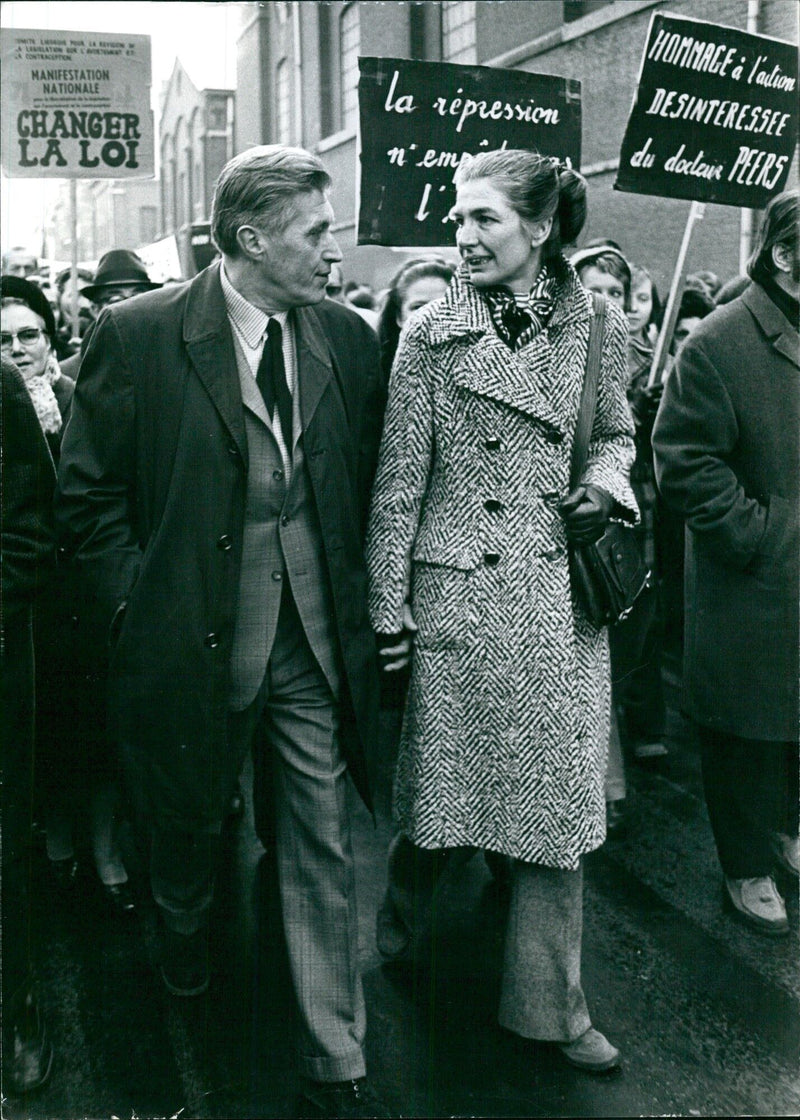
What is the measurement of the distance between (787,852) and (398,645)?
6.12ft

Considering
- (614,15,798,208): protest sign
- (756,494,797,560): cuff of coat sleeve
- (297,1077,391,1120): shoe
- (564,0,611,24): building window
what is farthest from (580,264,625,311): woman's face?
(564,0,611,24): building window

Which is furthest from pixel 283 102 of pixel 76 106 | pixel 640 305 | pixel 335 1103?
pixel 335 1103

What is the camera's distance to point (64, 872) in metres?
4.34

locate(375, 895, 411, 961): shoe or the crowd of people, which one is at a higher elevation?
the crowd of people

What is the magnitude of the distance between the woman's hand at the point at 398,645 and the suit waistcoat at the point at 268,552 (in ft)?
0.71

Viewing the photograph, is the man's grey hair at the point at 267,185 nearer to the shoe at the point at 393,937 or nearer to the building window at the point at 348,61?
the shoe at the point at 393,937

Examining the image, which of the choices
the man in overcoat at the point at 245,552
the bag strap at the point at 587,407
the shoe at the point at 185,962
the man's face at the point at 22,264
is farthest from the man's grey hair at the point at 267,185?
the man's face at the point at 22,264

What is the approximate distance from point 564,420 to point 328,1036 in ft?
5.23

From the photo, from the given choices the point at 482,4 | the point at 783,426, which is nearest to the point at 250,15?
the point at 482,4

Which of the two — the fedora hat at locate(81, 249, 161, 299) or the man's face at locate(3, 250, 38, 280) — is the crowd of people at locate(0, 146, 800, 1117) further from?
the man's face at locate(3, 250, 38, 280)

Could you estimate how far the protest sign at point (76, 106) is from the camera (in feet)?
21.4

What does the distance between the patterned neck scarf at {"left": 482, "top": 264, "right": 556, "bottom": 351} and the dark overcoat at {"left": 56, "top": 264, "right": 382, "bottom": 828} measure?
0.44 meters

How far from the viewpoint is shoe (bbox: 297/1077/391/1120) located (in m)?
2.94

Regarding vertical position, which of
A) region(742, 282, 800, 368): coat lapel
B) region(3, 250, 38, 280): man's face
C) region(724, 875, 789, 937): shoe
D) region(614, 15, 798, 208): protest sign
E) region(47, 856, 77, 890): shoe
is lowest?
region(47, 856, 77, 890): shoe
